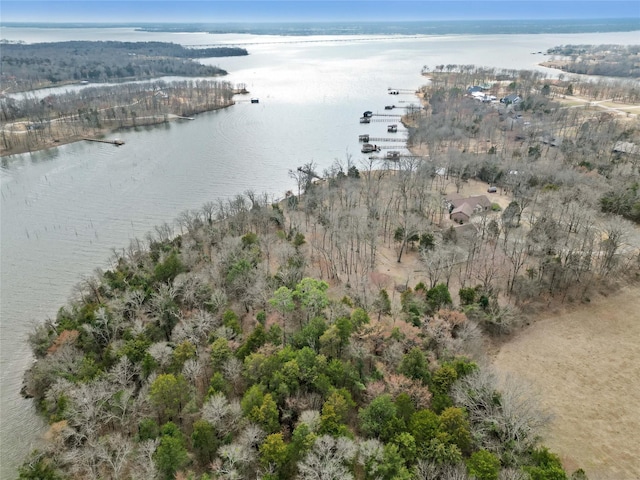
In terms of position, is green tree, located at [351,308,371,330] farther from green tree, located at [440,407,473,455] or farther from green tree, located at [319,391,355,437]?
green tree, located at [440,407,473,455]

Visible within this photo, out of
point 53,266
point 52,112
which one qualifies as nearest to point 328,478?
point 53,266

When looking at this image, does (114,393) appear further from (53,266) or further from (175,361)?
(53,266)

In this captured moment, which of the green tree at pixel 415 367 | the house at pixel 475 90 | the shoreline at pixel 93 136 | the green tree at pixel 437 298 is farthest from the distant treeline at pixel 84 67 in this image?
the green tree at pixel 415 367

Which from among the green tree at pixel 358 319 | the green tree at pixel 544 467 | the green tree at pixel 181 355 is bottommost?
the green tree at pixel 544 467

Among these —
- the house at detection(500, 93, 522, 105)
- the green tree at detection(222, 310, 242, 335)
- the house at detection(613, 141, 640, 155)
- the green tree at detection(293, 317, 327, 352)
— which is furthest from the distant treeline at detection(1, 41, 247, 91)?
the green tree at detection(293, 317, 327, 352)

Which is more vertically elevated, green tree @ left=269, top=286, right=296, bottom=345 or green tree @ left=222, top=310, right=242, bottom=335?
green tree @ left=269, top=286, right=296, bottom=345

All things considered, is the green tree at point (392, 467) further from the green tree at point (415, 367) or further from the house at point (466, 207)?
the house at point (466, 207)

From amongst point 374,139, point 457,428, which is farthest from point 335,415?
point 374,139
